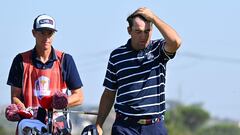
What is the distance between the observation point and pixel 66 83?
13.0 meters

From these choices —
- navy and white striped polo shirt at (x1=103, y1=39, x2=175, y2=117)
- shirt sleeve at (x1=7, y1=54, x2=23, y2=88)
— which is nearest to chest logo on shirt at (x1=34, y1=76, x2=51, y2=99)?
shirt sleeve at (x1=7, y1=54, x2=23, y2=88)

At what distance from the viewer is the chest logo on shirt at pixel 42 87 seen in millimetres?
12859

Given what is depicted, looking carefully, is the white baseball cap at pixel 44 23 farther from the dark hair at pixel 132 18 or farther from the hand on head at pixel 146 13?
the hand on head at pixel 146 13

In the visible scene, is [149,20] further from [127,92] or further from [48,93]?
[48,93]

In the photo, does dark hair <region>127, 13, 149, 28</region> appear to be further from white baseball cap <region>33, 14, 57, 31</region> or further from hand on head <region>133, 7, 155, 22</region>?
white baseball cap <region>33, 14, 57, 31</region>

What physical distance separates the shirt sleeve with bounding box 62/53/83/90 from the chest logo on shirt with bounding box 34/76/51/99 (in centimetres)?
23

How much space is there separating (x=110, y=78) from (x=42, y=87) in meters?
1.30

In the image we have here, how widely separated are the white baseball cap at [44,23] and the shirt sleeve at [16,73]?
48 centimetres

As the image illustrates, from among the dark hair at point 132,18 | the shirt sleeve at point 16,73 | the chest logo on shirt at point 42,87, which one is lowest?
the chest logo on shirt at point 42,87

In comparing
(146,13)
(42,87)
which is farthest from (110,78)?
(42,87)

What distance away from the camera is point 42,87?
12891mm

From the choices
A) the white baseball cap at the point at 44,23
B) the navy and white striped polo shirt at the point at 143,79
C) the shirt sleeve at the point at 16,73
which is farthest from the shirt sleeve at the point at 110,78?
the shirt sleeve at the point at 16,73

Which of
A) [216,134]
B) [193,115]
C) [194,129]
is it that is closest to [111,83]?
[216,134]

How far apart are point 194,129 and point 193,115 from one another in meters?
4.93
